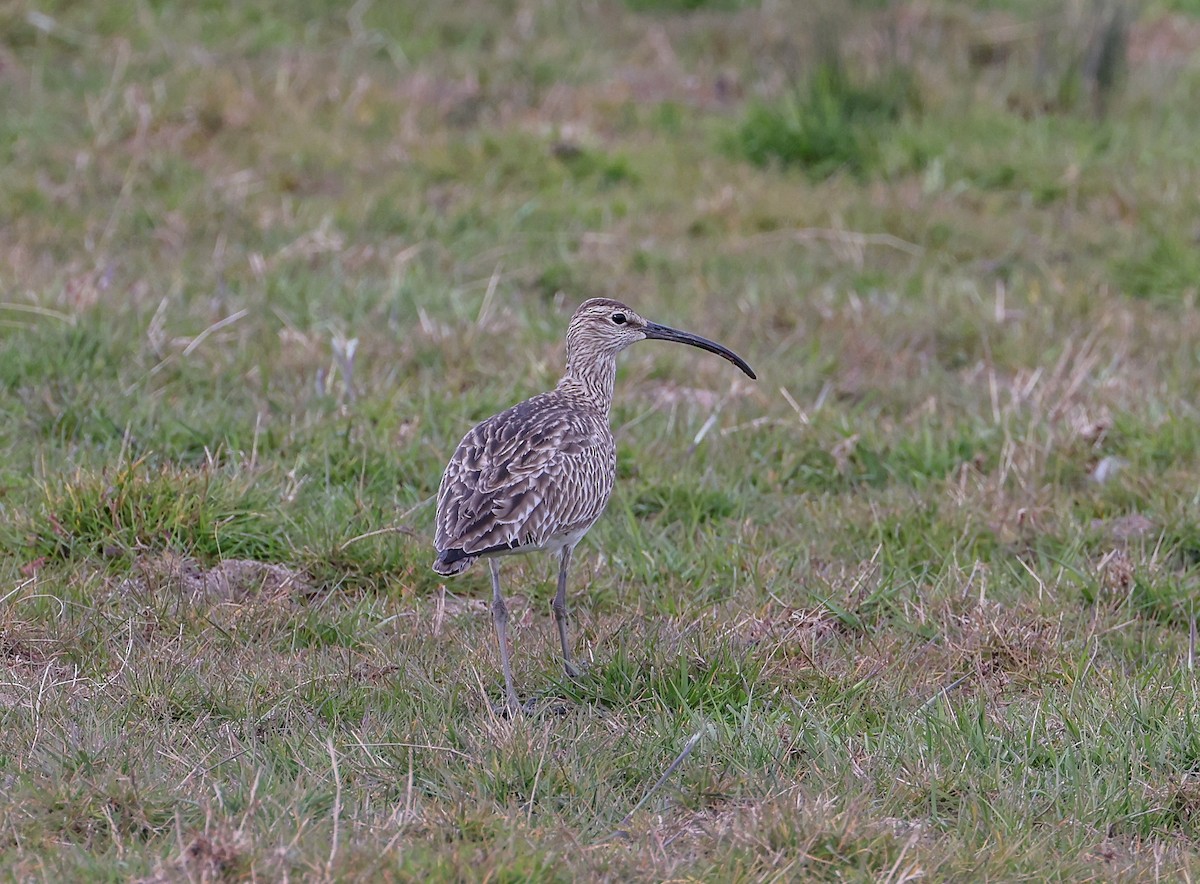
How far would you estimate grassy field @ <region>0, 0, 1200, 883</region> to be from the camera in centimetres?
429

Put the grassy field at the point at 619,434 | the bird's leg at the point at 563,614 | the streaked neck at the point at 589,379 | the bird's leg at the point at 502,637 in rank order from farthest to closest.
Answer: the streaked neck at the point at 589,379
the bird's leg at the point at 563,614
the bird's leg at the point at 502,637
the grassy field at the point at 619,434

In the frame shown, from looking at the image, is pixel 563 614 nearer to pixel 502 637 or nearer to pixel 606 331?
pixel 502 637

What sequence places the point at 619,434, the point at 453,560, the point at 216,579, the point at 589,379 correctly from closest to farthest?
1. the point at 453,560
2. the point at 216,579
3. the point at 589,379
4. the point at 619,434

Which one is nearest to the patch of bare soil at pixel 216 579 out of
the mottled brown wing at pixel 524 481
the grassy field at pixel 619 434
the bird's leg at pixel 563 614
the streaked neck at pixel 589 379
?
the grassy field at pixel 619 434

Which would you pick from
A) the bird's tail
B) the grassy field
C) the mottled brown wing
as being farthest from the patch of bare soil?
the bird's tail

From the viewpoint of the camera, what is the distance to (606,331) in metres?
6.16

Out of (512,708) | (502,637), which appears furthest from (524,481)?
(512,708)

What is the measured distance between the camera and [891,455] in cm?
699

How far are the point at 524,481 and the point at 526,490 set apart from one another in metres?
0.06

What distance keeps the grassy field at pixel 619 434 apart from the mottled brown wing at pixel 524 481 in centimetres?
46

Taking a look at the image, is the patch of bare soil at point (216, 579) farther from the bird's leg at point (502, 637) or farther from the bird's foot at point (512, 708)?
the bird's foot at point (512, 708)

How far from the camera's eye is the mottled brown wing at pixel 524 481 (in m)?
5.04

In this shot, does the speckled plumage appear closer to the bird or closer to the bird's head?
the bird

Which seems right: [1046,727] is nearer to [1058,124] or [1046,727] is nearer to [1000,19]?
[1058,124]
